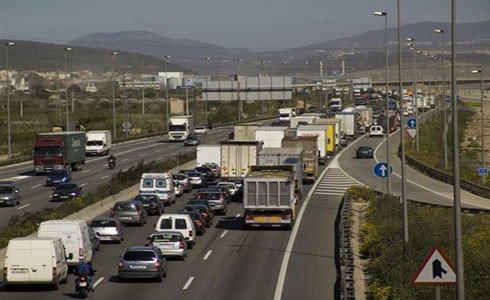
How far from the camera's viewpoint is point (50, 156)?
71750 millimetres

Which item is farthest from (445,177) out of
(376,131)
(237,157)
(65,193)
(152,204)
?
(376,131)

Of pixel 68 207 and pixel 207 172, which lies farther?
pixel 207 172

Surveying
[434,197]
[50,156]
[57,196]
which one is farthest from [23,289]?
[50,156]

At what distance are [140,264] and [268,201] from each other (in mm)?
14625

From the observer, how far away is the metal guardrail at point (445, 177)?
199 feet

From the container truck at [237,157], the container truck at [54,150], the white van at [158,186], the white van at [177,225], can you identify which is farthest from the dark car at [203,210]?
the container truck at [54,150]

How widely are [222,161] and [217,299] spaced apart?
3650 cm

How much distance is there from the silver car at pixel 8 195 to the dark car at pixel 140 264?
83.2ft

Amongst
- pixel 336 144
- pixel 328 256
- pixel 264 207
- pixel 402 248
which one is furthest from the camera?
pixel 336 144

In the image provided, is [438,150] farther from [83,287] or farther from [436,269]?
[436,269]

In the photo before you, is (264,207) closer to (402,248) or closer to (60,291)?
(402,248)

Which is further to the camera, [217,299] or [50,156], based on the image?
[50,156]

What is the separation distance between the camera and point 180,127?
367 feet

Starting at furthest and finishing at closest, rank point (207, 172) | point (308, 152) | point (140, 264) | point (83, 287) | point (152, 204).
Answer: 1. point (207, 172)
2. point (308, 152)
3. point (152, 204)
4. point (140, 264)
5. point (83, 287)
